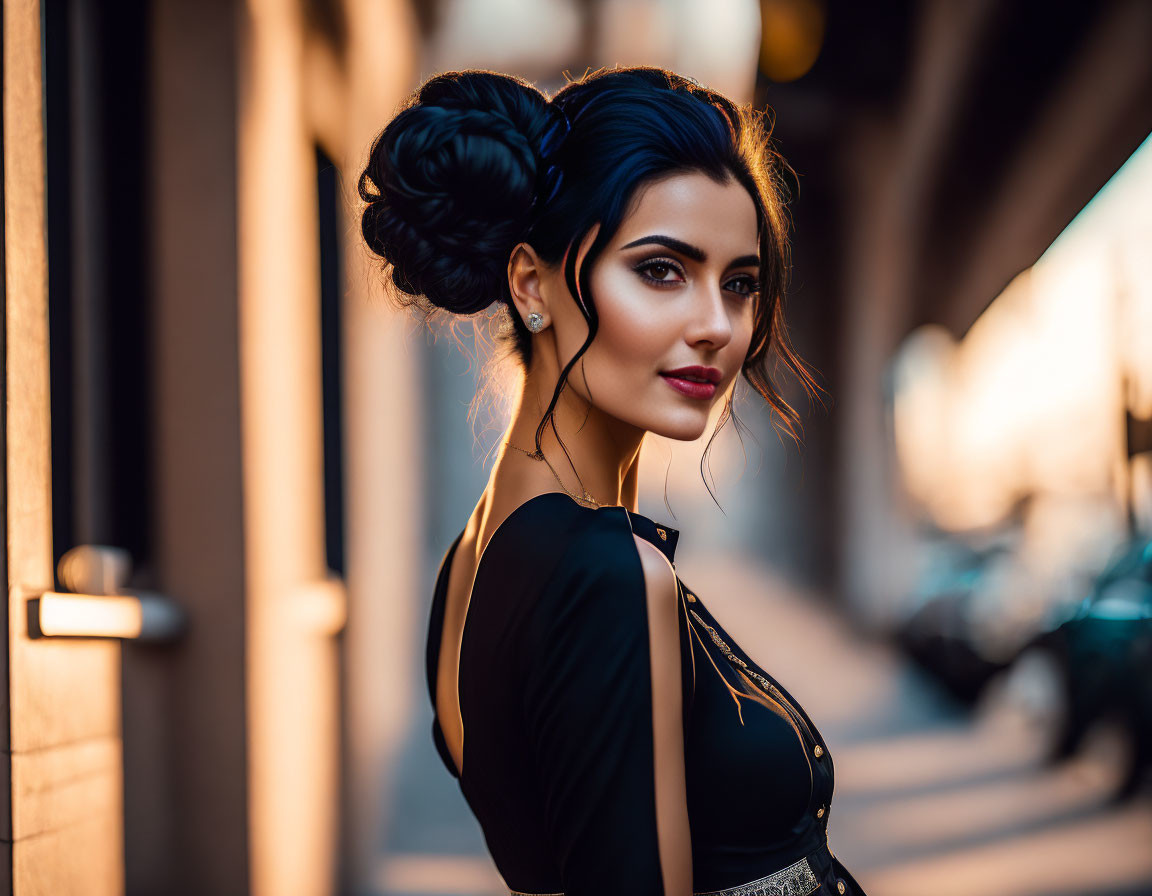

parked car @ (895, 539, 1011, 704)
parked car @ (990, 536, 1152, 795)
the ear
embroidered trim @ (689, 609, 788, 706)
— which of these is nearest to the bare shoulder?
embroidered trim @ (689, 609, 788, 706)

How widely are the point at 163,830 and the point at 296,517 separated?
1272 mm

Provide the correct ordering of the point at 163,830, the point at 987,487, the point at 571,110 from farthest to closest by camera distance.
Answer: the point at 987,487
the point at 163,830
the point at 571,110

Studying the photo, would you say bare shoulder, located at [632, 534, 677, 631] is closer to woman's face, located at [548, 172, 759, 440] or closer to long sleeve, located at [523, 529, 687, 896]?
long sleeve, located at [523, 529, 687, 896]

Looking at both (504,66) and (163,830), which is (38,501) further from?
(504,66)

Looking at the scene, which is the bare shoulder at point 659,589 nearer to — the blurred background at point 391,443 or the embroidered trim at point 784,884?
the embroidered trim at point 784,884

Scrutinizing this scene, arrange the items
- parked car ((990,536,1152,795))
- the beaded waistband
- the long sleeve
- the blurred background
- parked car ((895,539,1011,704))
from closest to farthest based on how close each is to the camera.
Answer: the long sleeve, the beaded waistband, the blurred background, parked car ((990,536,1152,795)), parked car ((895,539,1011,704))

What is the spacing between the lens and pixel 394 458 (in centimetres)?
614

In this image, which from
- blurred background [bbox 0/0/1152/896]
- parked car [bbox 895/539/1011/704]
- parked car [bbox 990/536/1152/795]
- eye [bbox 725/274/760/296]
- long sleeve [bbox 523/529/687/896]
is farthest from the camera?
parked car [bbox 895/539/1011/704]

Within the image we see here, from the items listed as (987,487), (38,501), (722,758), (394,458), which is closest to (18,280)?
(38,501)

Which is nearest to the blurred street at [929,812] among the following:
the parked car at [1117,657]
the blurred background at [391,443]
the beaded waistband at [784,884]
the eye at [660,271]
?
the blurred background at [391,443]

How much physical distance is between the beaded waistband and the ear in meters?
0.80

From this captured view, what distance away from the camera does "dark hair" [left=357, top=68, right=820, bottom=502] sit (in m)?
1.24

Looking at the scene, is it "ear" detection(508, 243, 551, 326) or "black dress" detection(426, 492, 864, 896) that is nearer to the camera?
"black dress" detection(426, 492, 864, 896)

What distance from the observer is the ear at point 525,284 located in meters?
1.34
